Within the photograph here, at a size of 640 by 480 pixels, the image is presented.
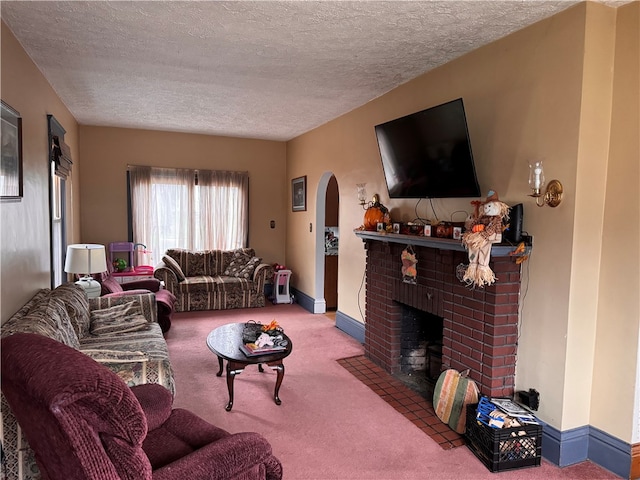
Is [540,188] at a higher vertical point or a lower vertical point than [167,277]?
higher

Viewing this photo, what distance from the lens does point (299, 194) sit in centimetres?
641

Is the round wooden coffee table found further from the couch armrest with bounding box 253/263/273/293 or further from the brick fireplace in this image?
the couch armrest with bounding box 253/263/273/293

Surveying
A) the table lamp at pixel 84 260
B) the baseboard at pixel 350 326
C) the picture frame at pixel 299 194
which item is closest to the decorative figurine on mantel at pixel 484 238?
the baseboard at pixel 350 326

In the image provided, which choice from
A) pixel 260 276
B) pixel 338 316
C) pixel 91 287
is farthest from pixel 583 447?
pixel 260 276

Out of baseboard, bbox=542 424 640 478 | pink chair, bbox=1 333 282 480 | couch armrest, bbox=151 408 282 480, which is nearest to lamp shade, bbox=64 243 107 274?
pink chair, bbox=1 333 282 480

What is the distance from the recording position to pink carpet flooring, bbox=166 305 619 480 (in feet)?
7.80

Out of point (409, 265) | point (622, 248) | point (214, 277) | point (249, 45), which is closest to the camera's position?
point (622, 248)

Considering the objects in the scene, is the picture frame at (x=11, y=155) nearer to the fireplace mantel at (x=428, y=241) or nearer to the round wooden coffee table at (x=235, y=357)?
the round wooden coffee table at (x=235, y=357)

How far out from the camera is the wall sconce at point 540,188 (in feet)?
7.91

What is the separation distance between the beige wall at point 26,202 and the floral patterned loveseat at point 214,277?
2.33m

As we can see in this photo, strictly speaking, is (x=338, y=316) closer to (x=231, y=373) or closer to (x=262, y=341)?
(x=262, y=341)

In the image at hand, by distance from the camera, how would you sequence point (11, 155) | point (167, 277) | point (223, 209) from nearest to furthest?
point (11, 155)
point (167, 277)
point (223, 209)

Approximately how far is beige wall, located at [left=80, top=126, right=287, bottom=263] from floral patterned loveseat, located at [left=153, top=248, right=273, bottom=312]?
1.55ft

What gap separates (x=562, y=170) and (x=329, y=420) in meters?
2.17
